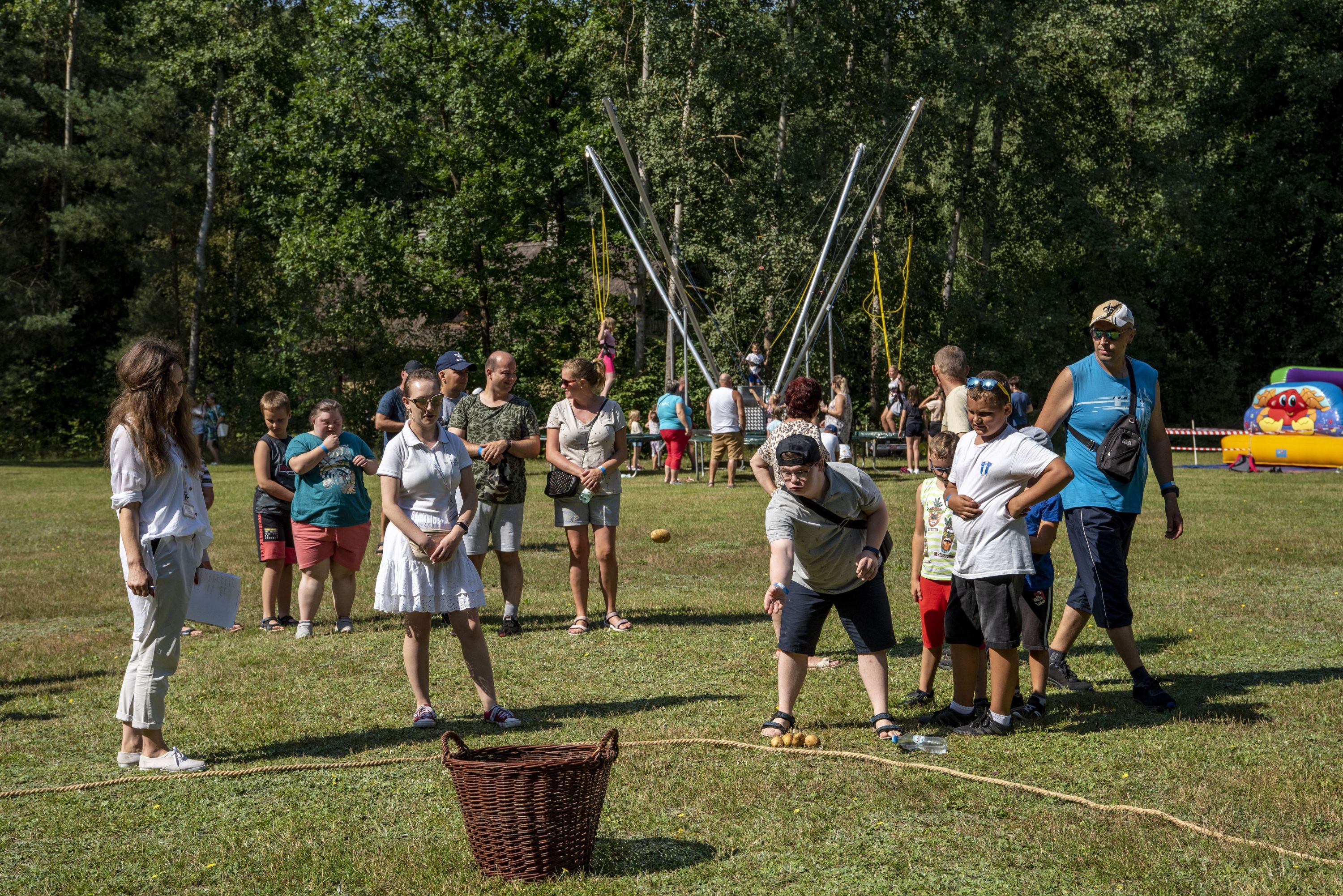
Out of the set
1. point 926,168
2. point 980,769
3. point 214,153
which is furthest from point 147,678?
point 214,153

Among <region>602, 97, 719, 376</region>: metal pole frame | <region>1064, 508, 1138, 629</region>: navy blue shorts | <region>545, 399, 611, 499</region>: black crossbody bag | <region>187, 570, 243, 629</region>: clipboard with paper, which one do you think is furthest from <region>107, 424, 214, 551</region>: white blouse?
<region>602, 97, 719, 376</region>: metal pole frame

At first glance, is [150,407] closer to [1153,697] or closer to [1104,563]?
[1104,563]

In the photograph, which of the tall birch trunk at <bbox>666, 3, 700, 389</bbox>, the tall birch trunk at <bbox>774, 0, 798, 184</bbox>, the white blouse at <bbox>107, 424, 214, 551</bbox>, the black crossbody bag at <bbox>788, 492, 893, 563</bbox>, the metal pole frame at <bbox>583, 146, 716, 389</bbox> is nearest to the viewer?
the white blouse at <bbox>107, 424, 214, 551</bbox>

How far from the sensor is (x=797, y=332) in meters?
26.2

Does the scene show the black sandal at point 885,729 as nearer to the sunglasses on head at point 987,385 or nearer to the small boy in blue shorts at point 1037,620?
the small boy in blue shorts at point 1037,620

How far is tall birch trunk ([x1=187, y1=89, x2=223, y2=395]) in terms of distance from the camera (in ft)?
118

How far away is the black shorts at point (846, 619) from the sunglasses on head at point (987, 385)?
1007 mm

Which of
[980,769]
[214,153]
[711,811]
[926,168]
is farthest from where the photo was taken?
[214,153]

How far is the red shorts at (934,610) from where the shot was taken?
257 inches

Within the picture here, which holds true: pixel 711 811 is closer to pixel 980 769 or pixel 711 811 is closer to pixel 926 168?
pixel 980 769

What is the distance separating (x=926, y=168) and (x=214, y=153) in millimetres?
21044

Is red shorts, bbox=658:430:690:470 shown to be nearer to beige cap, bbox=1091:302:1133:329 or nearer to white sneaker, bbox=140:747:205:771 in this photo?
beige cap, bbox=1091:302:1133:329

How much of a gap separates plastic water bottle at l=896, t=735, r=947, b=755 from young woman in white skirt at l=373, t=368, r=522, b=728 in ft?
6.54

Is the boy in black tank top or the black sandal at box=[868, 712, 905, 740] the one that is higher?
the boy in black tank top
